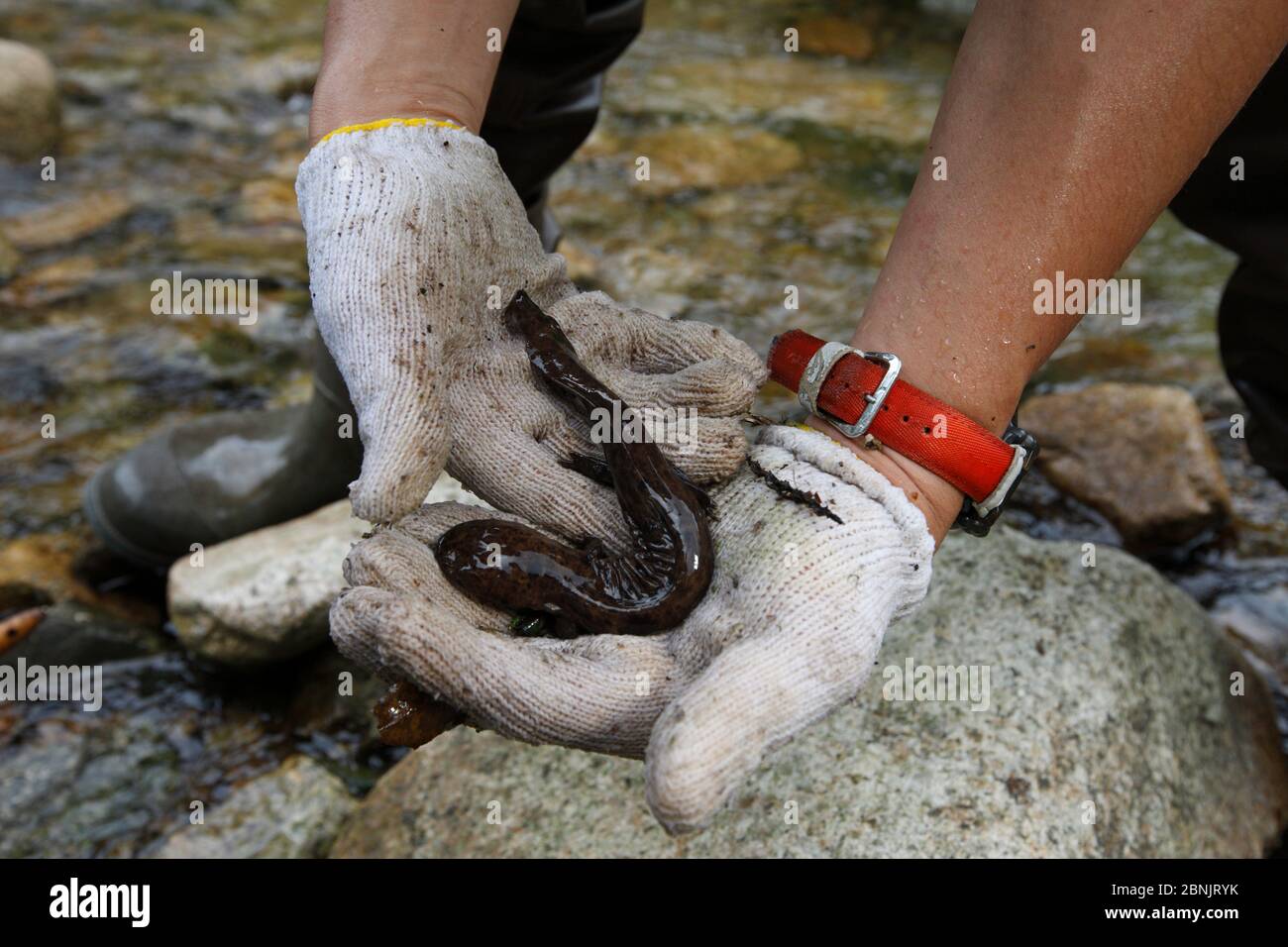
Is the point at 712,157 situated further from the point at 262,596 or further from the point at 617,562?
the point at 617,562

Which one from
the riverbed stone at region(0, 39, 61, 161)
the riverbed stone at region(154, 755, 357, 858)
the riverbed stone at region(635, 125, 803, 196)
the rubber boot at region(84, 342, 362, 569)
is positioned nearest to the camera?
the riverbed stone at region(154, 755, 357, 858)

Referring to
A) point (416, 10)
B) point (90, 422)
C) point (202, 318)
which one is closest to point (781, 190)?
point (202, 318)

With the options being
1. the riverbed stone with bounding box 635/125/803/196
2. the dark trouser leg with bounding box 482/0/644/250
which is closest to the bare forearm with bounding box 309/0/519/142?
the dark trouser leg with bounding box 482/0/644/250

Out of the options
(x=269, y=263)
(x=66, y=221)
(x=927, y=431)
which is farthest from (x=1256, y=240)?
(x=66, y=221)

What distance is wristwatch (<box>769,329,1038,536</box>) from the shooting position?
2.23 m

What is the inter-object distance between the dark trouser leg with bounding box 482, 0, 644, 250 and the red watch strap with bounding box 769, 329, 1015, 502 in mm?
2063

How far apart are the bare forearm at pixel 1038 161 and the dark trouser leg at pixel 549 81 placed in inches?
75.3

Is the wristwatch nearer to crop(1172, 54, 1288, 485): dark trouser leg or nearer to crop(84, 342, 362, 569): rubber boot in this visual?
crop(1172, 54, 1288, 485): dark trouser leg

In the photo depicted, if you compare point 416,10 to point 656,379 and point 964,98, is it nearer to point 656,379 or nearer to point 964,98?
point 656,379

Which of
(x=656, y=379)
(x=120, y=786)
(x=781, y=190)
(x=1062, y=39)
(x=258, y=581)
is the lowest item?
(x=120, y=786)

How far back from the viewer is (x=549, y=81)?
153 inches

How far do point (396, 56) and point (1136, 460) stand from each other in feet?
12.6

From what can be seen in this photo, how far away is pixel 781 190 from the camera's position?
770 cm
